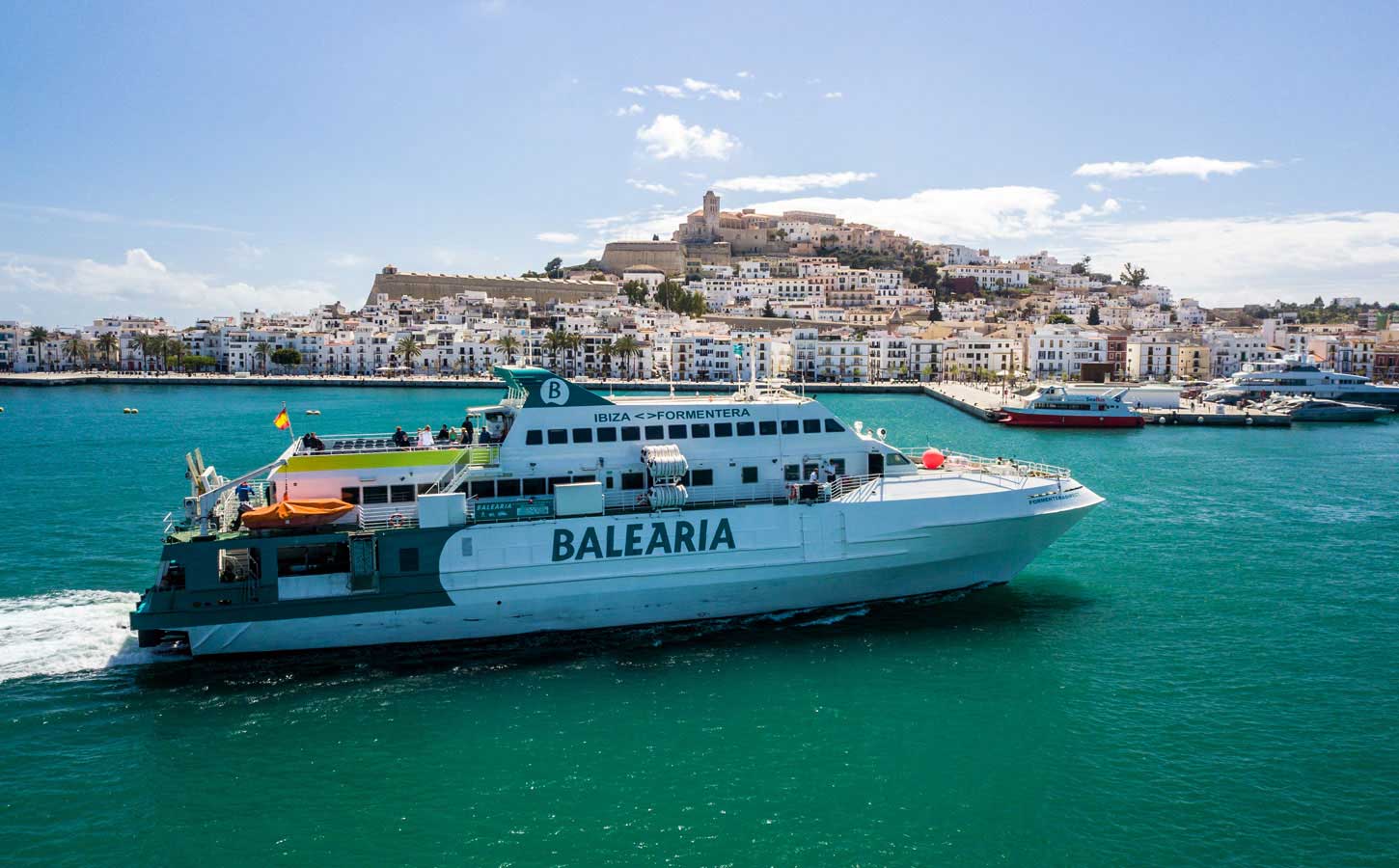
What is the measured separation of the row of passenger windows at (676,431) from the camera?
1762cm

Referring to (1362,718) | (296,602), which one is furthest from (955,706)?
(296,602)

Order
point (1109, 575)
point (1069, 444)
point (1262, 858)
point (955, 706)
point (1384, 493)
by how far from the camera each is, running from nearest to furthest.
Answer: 1. point (1262, 858)
2. point (955, 706)
3. point (1109, 575)
4. point (1384, 493)
5. point (1069, 444)

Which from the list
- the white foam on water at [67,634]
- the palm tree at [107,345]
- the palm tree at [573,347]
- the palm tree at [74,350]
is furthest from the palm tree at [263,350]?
the white foam on water at [67,634]

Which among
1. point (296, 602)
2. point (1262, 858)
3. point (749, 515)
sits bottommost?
point (1262, 858)

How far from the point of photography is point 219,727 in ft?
45.2

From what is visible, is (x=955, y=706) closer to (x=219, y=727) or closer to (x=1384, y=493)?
(x=219, y=727)

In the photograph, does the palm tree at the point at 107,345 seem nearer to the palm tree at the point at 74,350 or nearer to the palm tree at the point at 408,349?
the palm tree at the point at 74,350

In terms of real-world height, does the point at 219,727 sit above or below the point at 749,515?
below

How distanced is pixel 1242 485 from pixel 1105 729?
25644 millimetres

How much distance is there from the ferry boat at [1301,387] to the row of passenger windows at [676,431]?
64804 millimetres

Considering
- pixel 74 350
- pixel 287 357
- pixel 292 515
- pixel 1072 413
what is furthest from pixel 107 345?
pixel 292 515

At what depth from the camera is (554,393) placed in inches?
699

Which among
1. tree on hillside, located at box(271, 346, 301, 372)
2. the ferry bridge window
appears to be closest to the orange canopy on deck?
the ferry bridge window

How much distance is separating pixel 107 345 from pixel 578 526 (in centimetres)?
10970
